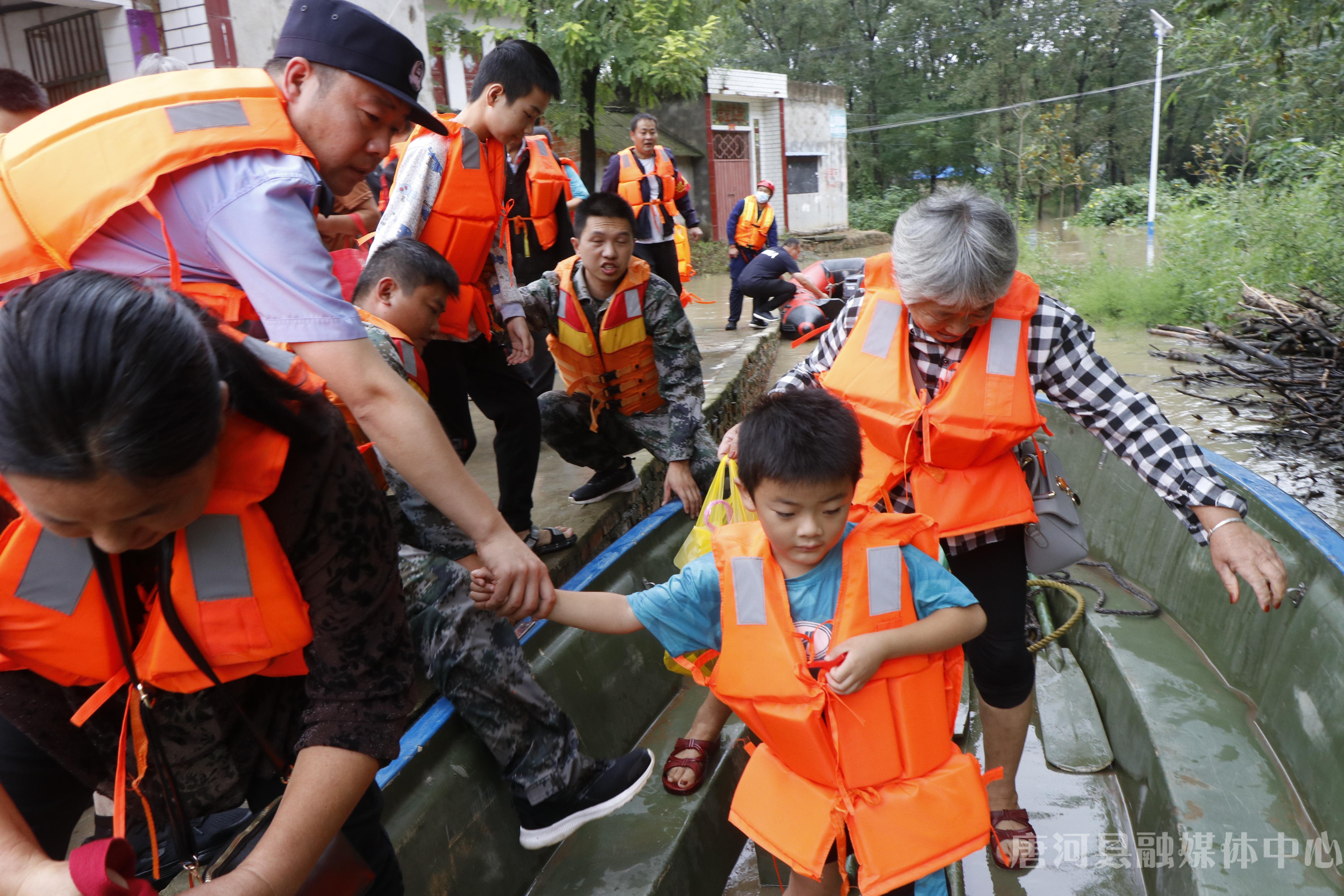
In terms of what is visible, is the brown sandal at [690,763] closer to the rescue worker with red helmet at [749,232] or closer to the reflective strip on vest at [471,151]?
the reflective strip on vest at [471,151]

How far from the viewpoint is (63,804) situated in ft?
4.69

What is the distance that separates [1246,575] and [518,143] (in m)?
3.24

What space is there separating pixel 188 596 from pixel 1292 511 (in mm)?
3112

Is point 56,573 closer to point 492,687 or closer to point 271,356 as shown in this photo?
point 271,356

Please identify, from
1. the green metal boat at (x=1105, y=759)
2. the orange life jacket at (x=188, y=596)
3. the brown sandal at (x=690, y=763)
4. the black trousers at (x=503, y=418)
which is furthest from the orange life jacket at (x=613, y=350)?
the orange life jacket at (x=188, y=596)

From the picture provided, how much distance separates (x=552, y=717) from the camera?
93.1 inches

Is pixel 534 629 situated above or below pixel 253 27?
below

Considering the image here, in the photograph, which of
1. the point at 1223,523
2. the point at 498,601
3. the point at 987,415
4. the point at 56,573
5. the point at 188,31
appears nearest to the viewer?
the point at 56,573

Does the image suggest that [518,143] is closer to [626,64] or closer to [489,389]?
[489,389]

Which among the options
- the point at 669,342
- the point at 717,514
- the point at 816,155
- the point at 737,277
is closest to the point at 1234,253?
the point at 737,277

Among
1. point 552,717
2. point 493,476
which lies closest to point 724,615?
point 552,717

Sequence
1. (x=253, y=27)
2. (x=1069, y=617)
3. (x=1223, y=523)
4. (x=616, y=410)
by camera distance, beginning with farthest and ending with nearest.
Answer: (x=253, y=27), (x=616, y=410), (x=1069, y=617), (x=1223, y=523)

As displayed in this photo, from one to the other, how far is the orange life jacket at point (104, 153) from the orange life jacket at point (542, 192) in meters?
3.32

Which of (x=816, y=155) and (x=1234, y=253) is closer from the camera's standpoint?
(x=1234, y=253)
